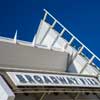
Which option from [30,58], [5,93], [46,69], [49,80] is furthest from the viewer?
[46,69]

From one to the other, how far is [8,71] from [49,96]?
10.3ft

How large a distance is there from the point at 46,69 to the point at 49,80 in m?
4.46

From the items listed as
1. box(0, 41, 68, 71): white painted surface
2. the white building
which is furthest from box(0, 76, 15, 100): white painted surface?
box(0, 41, 68, 71): white painted surface

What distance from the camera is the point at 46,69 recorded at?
58.6ft

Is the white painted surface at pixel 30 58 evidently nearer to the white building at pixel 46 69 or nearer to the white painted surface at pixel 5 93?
the white building at pixel 46 69

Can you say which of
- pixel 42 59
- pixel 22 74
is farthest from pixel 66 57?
pixel 22 74

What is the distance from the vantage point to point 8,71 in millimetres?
11992

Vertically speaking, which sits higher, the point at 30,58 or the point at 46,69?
the point at 30,58

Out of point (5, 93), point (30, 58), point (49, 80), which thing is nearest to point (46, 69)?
point (30, 58)

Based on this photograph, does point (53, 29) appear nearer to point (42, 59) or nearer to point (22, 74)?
point (42, 59)

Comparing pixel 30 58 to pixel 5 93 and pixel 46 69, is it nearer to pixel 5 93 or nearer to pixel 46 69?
pixel 46 69

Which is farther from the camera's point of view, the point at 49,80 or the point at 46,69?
the point at 46,69

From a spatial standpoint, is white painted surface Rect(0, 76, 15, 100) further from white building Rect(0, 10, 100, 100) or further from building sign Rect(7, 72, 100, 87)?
building sign Rect(7, 72, 100, 87)

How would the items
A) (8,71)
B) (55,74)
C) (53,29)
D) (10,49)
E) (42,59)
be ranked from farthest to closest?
(53,29) → (42,59) → (10,49) → (55,74) → (8,71)
